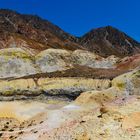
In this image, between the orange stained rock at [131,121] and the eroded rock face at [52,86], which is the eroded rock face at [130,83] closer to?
the eroded rock face at [52,86]

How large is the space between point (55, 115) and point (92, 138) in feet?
44.3

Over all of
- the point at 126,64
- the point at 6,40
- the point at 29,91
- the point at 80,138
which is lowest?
the point at 80,138

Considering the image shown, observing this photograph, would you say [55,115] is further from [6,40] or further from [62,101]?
[6,40]

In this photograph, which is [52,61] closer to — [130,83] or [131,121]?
[130,83]

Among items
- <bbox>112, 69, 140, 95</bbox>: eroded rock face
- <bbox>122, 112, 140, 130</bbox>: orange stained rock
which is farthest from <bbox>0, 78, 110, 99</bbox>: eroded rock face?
<bbox>122, 112, 140, 130</bbox>: orange stained rock

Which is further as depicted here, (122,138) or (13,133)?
(13,133)

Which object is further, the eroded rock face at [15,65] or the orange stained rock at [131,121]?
the eroded rock face at [15,65]

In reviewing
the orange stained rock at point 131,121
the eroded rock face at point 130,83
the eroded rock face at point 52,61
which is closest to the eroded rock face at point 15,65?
the eroded rock face at point 52,61

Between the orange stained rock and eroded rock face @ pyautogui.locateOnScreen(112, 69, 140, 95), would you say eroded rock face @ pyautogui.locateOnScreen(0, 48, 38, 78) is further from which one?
the orange stained rock

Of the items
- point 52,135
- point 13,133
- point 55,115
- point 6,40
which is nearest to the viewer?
point 52,135

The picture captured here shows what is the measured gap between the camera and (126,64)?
9631 cm

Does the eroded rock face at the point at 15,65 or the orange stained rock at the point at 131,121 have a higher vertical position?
the eroded rock face at the point at 15,65

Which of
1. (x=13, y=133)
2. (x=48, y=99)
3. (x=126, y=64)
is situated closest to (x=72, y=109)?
(x=13, y=133)

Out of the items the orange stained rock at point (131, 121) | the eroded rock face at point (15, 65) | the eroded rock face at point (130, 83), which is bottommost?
the orange stained rock at point (131, 121)
